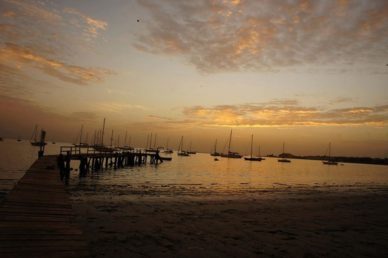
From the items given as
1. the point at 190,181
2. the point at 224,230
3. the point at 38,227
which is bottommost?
the point at 190,181

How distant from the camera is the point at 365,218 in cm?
1750

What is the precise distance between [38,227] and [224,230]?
7.35m

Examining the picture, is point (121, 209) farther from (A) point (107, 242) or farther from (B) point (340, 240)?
(B) point (340, 240)

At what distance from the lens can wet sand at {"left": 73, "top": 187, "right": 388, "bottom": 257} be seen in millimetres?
10180

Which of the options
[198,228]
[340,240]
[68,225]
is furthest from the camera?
[198,228]

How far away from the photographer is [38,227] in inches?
344

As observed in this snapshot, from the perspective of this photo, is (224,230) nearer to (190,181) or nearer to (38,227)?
(38,227)

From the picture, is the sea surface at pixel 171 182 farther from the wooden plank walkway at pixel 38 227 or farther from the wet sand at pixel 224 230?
the wooden plank walkway at pixel 38 227

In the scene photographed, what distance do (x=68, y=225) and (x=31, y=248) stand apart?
212cm

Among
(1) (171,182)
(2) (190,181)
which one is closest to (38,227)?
(1) (171,182)

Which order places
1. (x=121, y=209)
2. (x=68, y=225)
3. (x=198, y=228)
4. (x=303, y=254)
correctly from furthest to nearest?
(x=121, y=209) → (x=198, y=228) → (x=303, y=254) → (x=68, y=225)

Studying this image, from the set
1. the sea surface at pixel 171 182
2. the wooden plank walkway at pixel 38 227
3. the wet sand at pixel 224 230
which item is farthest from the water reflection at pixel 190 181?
the wooden plank walkway at pixel 38 227

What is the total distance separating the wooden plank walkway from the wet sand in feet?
4.29

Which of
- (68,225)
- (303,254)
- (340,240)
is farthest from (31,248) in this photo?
(340,240)
